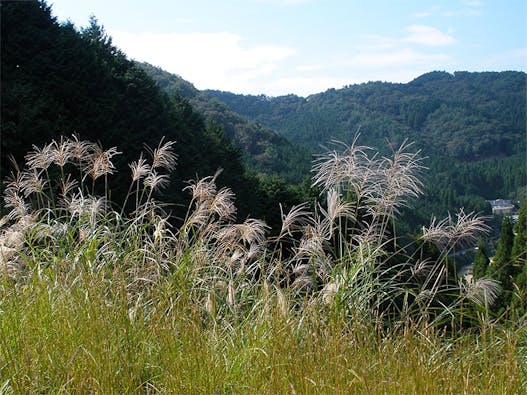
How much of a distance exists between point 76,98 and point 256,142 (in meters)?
45.3

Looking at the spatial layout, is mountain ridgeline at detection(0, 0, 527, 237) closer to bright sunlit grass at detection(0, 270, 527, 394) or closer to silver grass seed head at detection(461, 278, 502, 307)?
silver grass seed head at detection(461, 278, 502, 307)

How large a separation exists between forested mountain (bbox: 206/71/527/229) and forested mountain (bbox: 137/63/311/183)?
13.8 meters

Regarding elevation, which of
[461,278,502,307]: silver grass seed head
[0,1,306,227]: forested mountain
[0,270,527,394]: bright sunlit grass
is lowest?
[0,270,527,394]: bright sunlit grass

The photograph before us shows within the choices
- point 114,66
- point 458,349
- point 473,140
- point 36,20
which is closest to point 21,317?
point 458,349

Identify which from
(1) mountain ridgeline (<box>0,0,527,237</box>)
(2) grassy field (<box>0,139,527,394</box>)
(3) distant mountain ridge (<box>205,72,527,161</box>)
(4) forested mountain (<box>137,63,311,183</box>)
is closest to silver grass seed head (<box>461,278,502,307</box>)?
(2) grassy field (<box>0,139,527,394</box>)

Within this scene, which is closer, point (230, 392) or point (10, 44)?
point (230, 392)

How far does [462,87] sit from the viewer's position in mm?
122562

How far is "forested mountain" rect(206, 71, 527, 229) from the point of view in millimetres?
82000

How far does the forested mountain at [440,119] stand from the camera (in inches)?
3228

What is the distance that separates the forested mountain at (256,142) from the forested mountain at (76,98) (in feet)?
100

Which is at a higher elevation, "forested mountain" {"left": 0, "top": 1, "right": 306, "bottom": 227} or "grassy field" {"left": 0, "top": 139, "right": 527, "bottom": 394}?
"forested mountain" {"left": 0, "top": 1, "right": 306, "bottom": 227}

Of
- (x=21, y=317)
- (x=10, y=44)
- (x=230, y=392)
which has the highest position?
(x=10, y=44)

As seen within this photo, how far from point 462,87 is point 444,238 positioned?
128317 mm

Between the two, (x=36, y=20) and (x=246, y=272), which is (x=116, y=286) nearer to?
(x=246, y=272)
